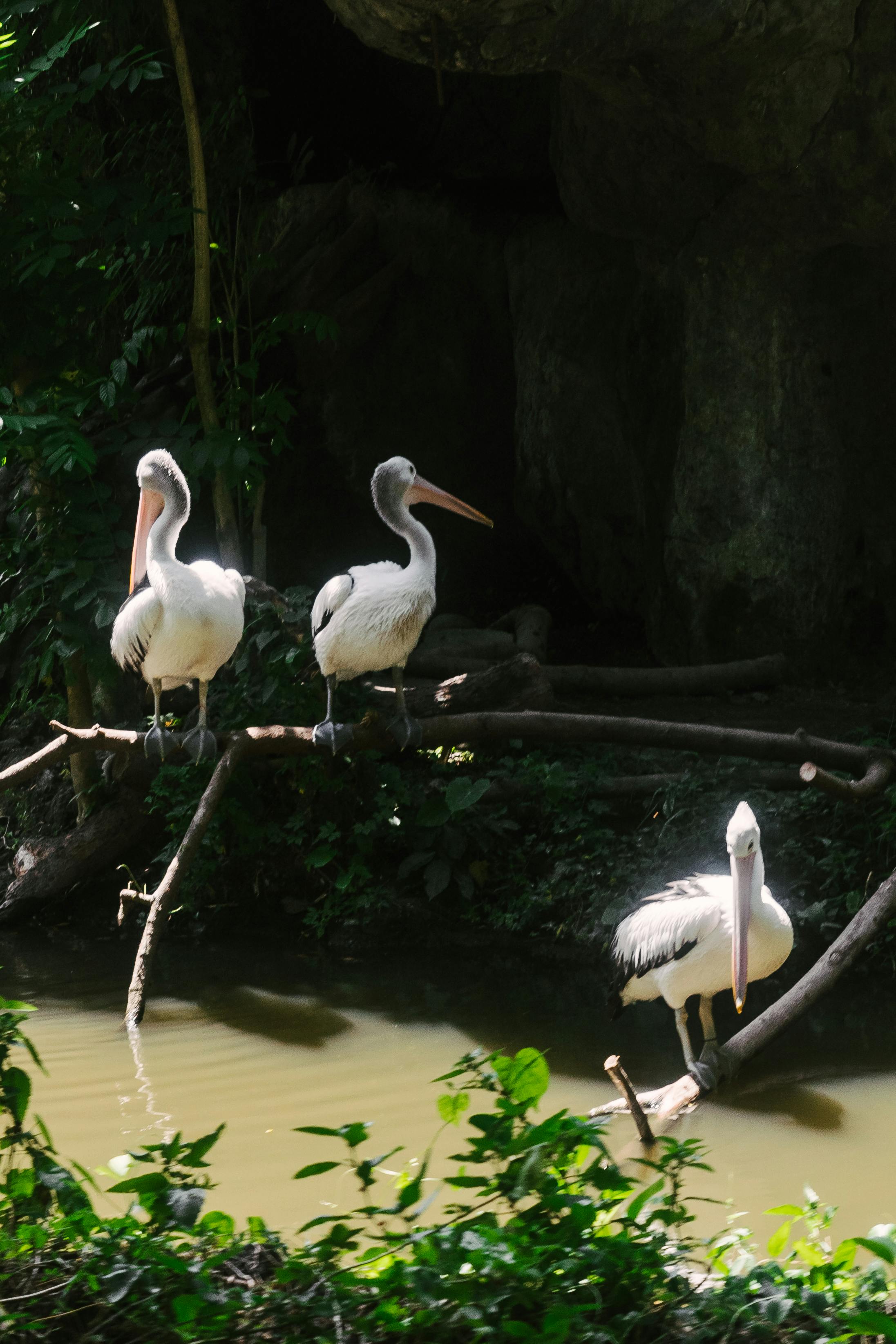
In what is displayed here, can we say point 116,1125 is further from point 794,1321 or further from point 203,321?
point 203,321

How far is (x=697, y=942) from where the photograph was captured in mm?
4188

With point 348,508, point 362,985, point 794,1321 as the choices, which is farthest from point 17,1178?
point 348,508

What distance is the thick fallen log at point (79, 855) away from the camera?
670 cm

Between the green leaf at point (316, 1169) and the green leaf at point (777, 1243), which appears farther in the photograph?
the green leaf at point (777, 1243)

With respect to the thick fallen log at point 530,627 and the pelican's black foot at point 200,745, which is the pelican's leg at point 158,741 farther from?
the thick fallen log at point 530,627

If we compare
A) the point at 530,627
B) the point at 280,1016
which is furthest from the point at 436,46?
the point at 280,1016

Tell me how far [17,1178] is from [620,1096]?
8.32 feet

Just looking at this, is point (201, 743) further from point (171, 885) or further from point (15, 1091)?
point (15, 1091)

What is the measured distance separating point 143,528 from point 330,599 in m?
0.92

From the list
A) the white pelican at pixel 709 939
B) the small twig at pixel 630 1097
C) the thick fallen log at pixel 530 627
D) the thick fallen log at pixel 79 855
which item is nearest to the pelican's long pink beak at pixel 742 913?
the white pelican at pixel 709 939

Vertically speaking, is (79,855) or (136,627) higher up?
(136,627)

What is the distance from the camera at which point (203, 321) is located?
7.44 meters

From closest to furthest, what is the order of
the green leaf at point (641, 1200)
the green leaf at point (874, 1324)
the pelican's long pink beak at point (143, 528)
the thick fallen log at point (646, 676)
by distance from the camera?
A: the green leaf at point (874, 1324), the green leaf at point (641, 1200), the pelican's long pink beak at point (143, 528), the thick fallen log at point (646, 676)

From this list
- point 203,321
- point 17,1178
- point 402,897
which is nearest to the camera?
point 17,1178
